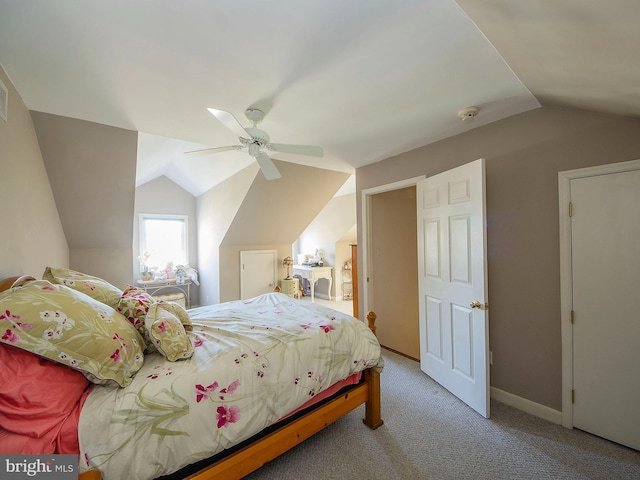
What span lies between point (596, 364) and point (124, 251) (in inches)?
199

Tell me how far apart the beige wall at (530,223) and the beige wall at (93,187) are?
3.31 meters

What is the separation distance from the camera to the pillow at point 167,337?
1.32 m

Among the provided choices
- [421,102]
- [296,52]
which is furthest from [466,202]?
[296,52]

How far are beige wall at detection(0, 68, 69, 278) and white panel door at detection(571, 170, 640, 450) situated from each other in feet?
12.0

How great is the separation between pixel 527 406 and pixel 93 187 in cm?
450

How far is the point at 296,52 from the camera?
1.41m

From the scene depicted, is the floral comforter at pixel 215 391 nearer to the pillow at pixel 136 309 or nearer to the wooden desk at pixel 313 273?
the pillow at pixel 136 309

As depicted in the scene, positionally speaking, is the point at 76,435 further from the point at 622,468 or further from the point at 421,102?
the point at 622,468

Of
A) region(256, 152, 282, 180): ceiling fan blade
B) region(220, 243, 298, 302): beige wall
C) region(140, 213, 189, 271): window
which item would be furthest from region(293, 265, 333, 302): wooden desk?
region(256, 152, 282, 180): ceiling fan blade

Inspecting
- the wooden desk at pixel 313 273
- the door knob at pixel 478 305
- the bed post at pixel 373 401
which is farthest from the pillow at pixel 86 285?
the wooden desk at pixel 313 273

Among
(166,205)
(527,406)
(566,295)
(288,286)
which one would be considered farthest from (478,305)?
(166,205)

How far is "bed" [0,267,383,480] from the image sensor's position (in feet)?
3.17

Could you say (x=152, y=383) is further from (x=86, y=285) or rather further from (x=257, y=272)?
(x=257, y=272)

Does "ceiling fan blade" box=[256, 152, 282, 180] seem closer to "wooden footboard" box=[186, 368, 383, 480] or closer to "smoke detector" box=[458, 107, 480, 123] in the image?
"smoke detector" box=[458, 107, 480, 123]
